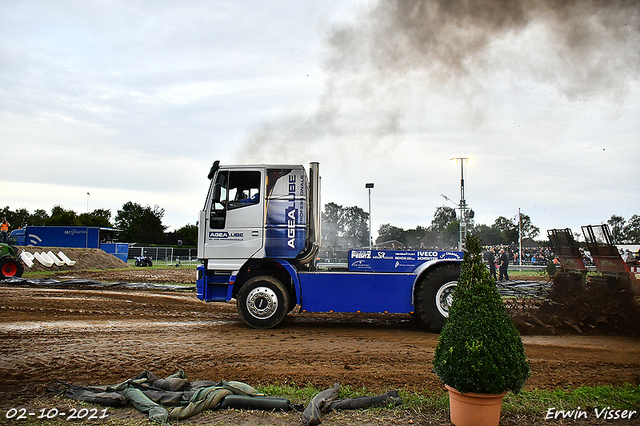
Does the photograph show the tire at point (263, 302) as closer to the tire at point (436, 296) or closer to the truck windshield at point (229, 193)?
the truck windshield at point (229, 193)

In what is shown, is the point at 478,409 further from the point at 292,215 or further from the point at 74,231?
the point at 74,231

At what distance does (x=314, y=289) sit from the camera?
978 centimetres

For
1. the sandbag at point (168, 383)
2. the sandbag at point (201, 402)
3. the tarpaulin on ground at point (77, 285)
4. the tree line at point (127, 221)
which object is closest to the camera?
the sandbag at point (201, 402)

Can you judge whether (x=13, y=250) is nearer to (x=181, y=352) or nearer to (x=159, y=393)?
(x=181, y=352)

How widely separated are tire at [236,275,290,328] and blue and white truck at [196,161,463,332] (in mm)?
21

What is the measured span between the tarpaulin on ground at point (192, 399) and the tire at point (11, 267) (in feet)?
66.2

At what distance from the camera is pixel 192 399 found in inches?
195

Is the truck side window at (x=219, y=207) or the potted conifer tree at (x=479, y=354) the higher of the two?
the truck side window at (x=219, y=207)

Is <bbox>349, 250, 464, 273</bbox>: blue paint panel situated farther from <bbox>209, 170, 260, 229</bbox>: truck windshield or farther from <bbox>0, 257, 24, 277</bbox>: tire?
<bbox>0, 257, 24, 277</bbox>: tire

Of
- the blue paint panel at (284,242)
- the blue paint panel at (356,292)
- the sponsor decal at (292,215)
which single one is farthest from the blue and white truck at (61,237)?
the blue paint panel at (356,292)

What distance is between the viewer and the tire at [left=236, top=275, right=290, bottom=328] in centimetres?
980

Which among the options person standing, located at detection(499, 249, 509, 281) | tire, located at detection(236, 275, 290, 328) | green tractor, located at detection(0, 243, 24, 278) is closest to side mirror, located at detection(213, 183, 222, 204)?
tire, located at detection(236, 275, 290, 328)

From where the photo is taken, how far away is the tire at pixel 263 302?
9.80 meters

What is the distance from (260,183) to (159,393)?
220 inches
